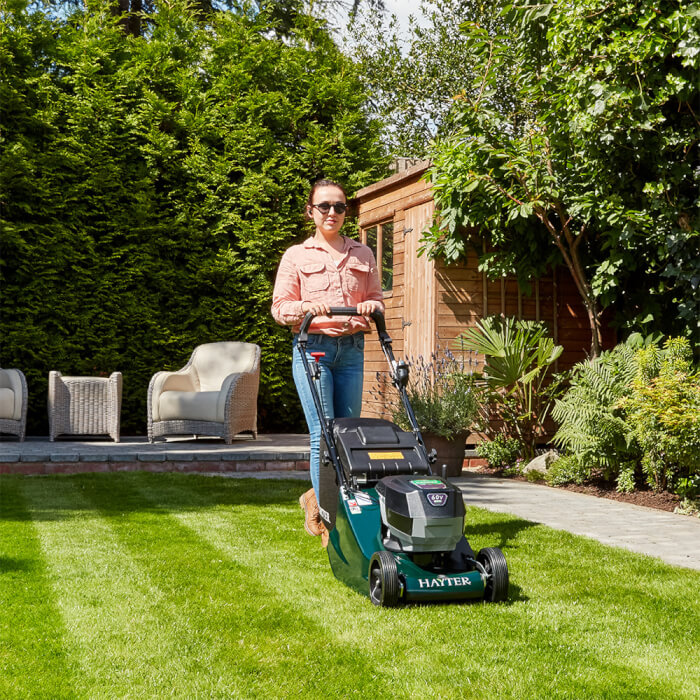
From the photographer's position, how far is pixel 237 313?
981cm

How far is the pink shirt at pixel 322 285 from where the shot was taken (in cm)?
372

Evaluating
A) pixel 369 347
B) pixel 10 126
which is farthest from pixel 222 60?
pixel 369 347

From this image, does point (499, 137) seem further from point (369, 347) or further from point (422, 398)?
point (369, 347)

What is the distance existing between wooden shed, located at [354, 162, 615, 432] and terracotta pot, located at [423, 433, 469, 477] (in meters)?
1.43

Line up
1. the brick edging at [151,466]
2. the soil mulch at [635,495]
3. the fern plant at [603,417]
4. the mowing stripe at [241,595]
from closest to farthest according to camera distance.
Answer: the mowing stripe at [241,595], the soil mulch at [635,495], the fern plant at [603,417], the brick edging at [151,466]

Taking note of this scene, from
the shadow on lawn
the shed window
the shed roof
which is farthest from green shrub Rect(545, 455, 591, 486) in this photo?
the shadow on lawn

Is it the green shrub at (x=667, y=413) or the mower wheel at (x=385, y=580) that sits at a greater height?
the green shrub at (x=667, y=413)

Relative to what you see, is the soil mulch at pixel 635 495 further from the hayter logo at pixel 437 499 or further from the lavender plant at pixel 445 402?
the hayter logo at pixel 437 499

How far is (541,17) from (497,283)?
262 cm

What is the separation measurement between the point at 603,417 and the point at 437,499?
3.41 metres

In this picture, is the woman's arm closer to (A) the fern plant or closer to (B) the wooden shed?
(A) the fern plant

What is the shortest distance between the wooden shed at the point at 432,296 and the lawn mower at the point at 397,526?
15.5 ft

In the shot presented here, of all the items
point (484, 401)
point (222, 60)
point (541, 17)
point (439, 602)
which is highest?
point (222, 60)

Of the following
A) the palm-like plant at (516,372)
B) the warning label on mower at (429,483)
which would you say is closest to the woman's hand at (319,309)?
the warning label on mower at (429,483)
